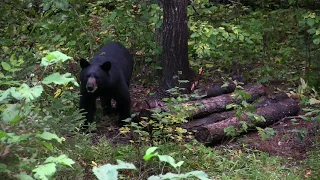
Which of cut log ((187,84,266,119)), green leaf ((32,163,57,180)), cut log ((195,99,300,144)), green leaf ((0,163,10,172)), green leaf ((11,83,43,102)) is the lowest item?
cut log ((195,99,300,144))

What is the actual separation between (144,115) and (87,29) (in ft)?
11.6

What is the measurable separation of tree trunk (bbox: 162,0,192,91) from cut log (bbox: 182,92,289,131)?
4.43 feet

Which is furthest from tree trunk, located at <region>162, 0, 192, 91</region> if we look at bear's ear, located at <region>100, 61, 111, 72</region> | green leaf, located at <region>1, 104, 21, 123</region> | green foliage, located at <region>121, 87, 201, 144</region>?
green leaf, located at <region>1, 104, 21, 123</region>

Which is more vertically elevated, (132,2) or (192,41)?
(132,2)

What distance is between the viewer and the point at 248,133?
259 inches

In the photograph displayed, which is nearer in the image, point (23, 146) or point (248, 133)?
point (23, 146)

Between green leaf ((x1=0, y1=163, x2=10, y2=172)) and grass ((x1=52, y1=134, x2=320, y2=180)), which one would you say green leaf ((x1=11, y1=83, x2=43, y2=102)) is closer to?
green leaf ((x1=0, y1=163, x2=10, y2=172))

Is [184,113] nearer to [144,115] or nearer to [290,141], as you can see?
[144,115]

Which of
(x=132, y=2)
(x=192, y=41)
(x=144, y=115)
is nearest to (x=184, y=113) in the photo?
(x=144, y=115)

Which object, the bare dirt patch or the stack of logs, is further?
the stack of logs

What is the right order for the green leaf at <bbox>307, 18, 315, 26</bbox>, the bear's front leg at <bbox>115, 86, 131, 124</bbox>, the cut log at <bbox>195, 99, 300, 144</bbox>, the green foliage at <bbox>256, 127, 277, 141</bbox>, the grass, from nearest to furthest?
1. the grass
2. the green foliage at <bbox>256, 127, 277, 141</bbox>
3. the cut log at <bbox>195, 99, 300, 144</bbox>
4. the bear's front leg at <bbox>115, 86, 131, 124</bbox>
5. the green leaf at <bbox>307, 18, 315, 26</bbox>

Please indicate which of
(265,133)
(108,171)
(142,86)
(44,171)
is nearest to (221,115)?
(265,133)

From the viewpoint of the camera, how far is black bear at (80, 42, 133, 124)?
6695mm

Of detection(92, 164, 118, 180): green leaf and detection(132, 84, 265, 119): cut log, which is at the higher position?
detection(92, 164, 118, 180): green leaf
